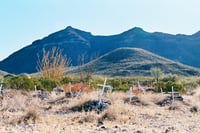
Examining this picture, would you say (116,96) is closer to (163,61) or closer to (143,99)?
(143,99)

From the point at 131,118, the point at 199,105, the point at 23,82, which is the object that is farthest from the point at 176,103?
the point at 23,82

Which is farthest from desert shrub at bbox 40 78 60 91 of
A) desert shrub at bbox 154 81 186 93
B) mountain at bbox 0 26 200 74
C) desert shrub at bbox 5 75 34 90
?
mountain at bbox 0 26 200 74

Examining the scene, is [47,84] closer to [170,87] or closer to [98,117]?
[170,87]

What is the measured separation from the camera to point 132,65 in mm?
117688

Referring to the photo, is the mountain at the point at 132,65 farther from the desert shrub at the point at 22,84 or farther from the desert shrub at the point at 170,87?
the desert shrub at the point at 22,84

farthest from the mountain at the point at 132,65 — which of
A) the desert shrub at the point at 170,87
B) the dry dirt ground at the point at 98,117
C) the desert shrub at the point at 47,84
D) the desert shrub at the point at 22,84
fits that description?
the dry dirt ground at the point at 98,117

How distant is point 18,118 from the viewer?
1452 centimetres

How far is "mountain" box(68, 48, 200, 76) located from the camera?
109562 mm

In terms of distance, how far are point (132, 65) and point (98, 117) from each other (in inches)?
4039

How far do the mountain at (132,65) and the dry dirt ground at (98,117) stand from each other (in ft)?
247

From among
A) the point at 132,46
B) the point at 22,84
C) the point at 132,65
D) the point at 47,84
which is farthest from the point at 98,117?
the point at 132,46

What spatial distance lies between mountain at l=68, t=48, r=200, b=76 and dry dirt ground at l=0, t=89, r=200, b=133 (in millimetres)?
75381

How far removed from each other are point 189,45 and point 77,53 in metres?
51.1

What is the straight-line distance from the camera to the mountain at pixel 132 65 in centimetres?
10956
